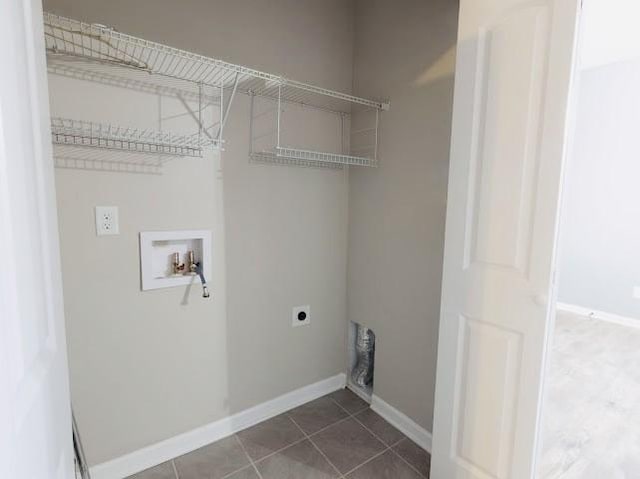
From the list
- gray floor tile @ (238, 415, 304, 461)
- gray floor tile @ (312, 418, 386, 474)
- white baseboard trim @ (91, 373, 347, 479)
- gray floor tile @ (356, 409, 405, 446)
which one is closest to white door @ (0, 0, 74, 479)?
white baseboard trim @ (91, 373, 347, 479)

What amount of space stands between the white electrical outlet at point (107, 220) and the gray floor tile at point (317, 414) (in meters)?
1.46

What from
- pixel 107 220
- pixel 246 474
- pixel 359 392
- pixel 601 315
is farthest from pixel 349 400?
pixel 601 315

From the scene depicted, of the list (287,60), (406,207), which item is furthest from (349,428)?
(287,60)

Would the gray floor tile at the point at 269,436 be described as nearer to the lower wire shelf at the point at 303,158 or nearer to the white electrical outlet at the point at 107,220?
the white electrical outlet at the point at 107,220

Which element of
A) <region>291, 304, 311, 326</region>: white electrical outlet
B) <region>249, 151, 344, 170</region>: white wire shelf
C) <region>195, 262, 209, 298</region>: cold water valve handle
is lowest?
<region>291, 304, 311, 326</region>: white electrical outlet

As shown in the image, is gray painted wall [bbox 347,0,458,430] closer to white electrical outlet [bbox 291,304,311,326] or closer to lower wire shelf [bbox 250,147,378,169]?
lower wire shelf [bbox 250,147,378,169]

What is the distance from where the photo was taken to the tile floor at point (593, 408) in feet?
5.63

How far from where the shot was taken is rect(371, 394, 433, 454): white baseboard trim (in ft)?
5.98

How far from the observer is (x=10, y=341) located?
1.58 feet

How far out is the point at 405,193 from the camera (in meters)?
1.88

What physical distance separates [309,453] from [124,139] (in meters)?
1.73

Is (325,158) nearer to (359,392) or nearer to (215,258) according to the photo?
(215,258)

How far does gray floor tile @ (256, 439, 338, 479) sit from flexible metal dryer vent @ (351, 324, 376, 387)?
62cm

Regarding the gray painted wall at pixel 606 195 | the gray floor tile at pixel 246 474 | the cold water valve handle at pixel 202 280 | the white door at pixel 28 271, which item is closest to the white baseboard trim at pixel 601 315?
the gray painted wall at pixel 606 195
